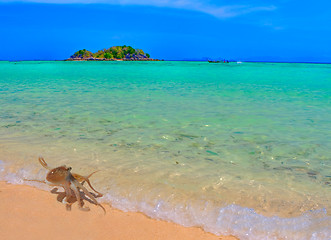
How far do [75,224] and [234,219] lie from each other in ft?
5.71

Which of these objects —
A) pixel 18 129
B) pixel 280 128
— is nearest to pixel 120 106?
pixel 18 129

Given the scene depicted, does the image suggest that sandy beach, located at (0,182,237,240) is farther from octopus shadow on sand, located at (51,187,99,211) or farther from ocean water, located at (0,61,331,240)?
ocean water, located at (0,61,331,240)

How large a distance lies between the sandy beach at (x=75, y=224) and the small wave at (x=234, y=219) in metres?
0.12

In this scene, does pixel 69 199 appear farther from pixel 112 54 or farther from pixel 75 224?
pixel 112 54

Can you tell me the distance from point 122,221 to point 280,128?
5.17 meters

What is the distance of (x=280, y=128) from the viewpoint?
6.88m

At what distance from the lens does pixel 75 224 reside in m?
2.92

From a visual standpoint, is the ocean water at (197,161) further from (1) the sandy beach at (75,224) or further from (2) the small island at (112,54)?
(2) the small island at (112,54)

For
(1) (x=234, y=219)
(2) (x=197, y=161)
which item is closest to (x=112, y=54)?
(2) (x=197, y=161)

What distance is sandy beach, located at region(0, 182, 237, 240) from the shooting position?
276cm

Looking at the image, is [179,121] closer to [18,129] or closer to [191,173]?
[191,173]

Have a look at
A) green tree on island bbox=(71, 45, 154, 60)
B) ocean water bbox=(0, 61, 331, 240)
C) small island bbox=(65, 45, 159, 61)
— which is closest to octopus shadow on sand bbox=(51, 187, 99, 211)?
ocean water bbox=(0, 61, 331, 240)

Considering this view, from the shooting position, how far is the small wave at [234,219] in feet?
9.47

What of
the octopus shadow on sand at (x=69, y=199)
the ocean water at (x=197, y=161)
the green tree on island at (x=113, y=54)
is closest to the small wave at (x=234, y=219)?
the ocean water at (x=197, y=161)
